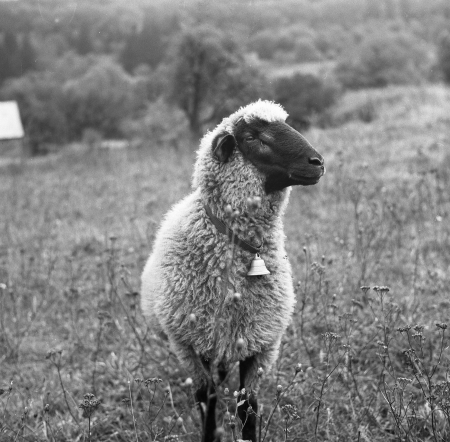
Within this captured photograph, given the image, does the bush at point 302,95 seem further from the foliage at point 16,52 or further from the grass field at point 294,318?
the foliage at point 16,52

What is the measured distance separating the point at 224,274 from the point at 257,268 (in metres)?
0.20

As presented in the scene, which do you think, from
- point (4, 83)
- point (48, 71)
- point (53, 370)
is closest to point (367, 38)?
point (48, 71)

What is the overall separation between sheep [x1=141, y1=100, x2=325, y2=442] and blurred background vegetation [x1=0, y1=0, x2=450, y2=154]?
13.3m

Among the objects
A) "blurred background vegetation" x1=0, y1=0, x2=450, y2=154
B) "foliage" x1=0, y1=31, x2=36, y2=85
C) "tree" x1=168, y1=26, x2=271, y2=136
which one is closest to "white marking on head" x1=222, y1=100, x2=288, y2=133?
"blurred background vegetation" x1=0, y1=0, x2=450, y2=154

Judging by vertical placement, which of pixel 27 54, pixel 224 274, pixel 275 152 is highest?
pixel 27 54

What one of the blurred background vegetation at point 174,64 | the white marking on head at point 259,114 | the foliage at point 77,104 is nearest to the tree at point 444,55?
the blurred background vegetation at point 174,64

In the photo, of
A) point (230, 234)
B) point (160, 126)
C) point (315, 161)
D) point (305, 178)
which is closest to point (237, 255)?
point (230, 234)

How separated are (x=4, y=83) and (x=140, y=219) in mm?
23623

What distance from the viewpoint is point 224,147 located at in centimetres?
282

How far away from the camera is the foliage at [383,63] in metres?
25.9

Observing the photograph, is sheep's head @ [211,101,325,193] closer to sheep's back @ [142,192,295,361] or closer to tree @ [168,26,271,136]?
sheep's back @ [142,192,295,361]

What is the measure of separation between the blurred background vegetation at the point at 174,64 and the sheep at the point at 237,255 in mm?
13343

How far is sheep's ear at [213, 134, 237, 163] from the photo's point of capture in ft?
9.12

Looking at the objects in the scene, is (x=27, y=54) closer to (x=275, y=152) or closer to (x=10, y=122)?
(x=10, y=122)
